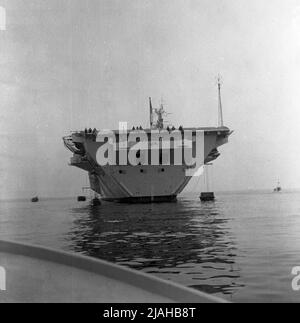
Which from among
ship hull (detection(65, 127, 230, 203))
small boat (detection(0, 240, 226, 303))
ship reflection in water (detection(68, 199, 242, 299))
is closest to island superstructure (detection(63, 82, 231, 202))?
ship hull (detection(65, 127, 230, 203))

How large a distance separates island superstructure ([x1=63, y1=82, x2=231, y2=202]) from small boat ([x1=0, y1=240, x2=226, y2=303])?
102ft

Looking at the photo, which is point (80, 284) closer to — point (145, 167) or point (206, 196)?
point (145, 167)

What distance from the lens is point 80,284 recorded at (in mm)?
3697

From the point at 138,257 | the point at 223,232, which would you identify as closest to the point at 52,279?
the point at 138,257

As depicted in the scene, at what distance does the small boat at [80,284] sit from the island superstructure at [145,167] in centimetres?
3107

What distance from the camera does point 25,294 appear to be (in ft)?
11.5

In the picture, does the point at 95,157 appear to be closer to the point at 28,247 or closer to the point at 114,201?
the point at 114,201

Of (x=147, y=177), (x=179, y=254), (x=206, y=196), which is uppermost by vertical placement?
(x=147, y=177)

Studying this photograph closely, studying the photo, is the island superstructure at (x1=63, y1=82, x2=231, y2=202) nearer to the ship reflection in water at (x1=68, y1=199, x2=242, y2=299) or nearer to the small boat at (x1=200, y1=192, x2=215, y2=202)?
the small boat at (x1=200, y1=192, x2=215, y2=202)

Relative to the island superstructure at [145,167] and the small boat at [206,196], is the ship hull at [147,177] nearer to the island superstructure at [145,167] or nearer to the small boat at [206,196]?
the island superstructure at [145,167]

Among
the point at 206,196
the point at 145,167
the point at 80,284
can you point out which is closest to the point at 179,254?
the point at 80,284

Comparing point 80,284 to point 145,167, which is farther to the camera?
point 145,167

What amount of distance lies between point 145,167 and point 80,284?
1429 inches

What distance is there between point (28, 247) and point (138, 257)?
Answer: 4871mm
